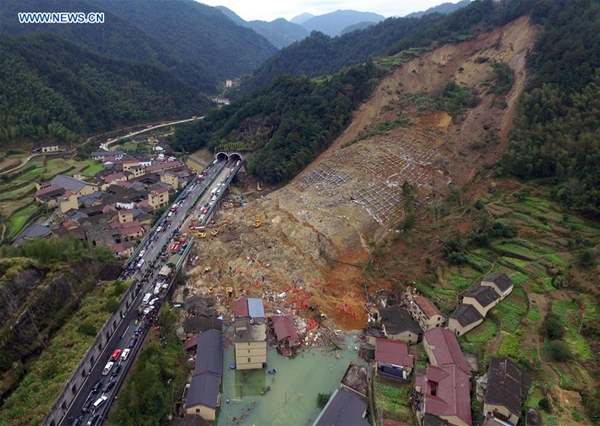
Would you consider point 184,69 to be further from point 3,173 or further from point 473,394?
point 473,394

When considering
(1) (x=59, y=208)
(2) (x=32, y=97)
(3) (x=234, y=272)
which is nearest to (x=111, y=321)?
(3) (x=234, y=272)

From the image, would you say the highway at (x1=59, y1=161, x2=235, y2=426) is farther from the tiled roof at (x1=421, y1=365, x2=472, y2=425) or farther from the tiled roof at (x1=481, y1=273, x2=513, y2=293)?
the tiled roof at (x1=481, y1=273, x2=513, y2=293)

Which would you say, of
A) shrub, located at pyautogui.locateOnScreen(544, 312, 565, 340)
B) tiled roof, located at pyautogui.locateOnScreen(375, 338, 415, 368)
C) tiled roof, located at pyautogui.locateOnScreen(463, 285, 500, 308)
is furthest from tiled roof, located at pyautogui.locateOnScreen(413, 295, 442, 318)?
shrub, located at pyautogui.locateOnScreen(544, 312, 565, 340)

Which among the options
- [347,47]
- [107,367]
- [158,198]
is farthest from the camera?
[347,47]

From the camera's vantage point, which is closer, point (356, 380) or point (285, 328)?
point (356, 380)

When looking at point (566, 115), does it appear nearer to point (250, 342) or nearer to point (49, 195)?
point (250, 342)

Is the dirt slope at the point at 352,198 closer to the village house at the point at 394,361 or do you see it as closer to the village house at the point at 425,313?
the village house at the point at 425,313

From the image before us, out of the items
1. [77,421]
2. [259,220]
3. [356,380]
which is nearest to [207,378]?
[77,421]
